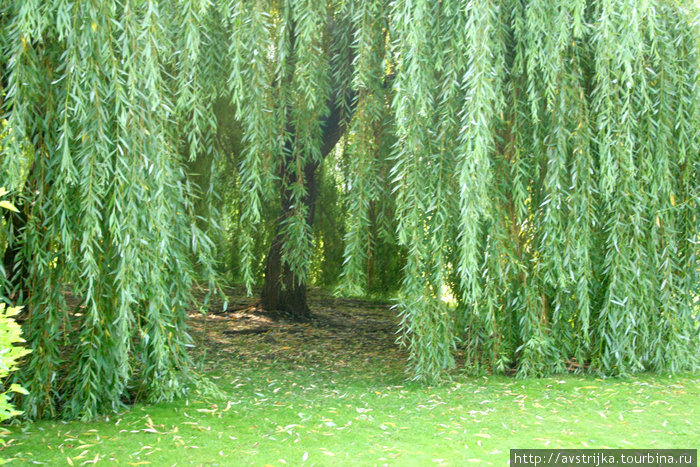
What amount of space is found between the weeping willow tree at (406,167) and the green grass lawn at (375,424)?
19 cm

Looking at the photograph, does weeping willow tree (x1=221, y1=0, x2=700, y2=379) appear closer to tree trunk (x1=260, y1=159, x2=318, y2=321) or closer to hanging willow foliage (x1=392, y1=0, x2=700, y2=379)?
hanging willow foliage (x1=392, y1=0, x2=700, y2=379)

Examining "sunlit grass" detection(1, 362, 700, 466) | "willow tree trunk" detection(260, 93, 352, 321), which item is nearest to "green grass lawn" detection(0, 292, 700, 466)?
"sunlit grass" detection(1, 362, 700, 466)

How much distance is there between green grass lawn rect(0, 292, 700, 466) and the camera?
2877 mm

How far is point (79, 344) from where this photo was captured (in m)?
3.29

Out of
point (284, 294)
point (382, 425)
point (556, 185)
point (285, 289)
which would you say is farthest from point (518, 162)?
point (284, 294)

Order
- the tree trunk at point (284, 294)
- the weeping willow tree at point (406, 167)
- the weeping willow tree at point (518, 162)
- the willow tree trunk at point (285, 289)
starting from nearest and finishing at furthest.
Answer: the weeping willow tree at point (406, 167) < the weeping willow tree at point (518, 162) < the willow tree trunk at point (285, 289) < the tree trunk at point (284, 294)

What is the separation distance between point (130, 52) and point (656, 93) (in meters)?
3.11

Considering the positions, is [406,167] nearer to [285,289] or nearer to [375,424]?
[375,424]

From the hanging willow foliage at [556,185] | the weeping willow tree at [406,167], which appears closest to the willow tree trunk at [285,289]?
the weeping willow tree at [406,167]

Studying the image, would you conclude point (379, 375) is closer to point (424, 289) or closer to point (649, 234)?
point (424, 289)

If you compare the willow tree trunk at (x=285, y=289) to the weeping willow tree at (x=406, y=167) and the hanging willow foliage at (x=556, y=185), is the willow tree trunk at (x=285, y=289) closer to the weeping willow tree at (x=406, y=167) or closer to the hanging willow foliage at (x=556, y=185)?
the weeping willow tree at (x=406, y=167)

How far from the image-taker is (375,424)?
334cm

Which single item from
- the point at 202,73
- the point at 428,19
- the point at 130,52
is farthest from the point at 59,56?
the point at 428,19

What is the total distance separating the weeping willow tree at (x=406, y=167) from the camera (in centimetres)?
299
